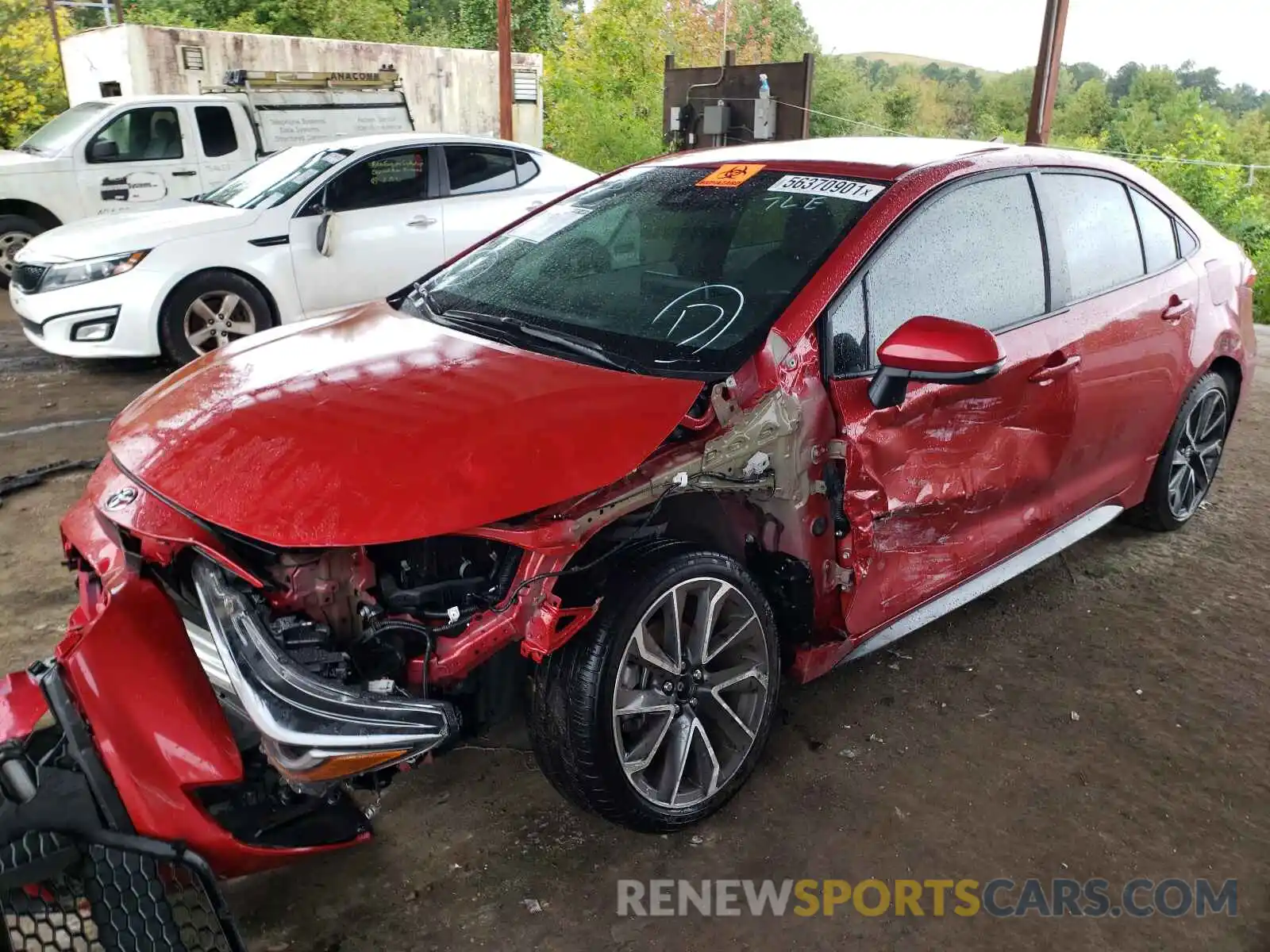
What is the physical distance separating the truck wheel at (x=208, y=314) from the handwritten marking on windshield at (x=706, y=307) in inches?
176

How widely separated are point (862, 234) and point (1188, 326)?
5.89 ft

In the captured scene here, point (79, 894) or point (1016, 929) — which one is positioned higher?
point (79, 894)

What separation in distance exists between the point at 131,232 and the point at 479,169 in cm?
235

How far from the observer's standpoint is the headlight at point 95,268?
5.98 meters

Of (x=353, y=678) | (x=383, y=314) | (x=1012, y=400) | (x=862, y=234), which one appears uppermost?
(x=862, y=234)

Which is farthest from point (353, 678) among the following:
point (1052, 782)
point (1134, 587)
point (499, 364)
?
point (1134, 587)

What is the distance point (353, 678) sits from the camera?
80.7 inches

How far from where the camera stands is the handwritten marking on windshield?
254 cm

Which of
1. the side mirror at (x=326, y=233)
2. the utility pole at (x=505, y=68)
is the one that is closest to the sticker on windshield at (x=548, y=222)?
the side mirror at (x=326, y=233)

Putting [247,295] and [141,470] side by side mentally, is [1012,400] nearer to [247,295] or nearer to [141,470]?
[141,470]

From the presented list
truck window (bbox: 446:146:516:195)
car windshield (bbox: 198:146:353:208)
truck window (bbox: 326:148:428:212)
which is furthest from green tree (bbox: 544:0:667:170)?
car windshield (bbox: 198:146:353:208)

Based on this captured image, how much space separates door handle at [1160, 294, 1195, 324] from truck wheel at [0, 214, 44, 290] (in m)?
9.44

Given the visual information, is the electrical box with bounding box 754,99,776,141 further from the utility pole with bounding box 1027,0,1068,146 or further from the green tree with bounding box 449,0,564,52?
the green tree with bounding box 449,0,564,52

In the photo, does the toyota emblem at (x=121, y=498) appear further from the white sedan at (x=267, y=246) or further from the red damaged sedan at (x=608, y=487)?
the white sedan at (x=267, y=246)
